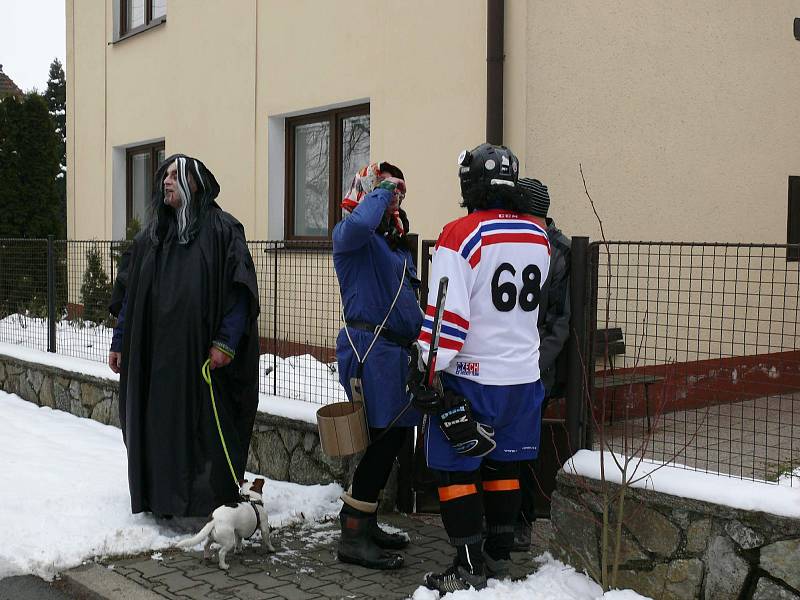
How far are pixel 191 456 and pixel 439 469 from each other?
69.3 inches

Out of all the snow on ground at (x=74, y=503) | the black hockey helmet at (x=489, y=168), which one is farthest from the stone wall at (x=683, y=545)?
the snow on ground at (x=74, y=503)

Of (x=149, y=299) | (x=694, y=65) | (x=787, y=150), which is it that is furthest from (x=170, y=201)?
(x=787, y=150)

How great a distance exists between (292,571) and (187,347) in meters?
1.36

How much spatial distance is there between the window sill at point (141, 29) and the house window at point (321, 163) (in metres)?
2.83

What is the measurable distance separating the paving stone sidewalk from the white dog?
0.30ft

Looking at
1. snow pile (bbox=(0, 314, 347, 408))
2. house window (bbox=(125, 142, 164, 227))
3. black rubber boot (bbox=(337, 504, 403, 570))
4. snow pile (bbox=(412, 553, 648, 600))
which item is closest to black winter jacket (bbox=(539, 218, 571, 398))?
snow pile (bbox=(412, 553, 648, 600))

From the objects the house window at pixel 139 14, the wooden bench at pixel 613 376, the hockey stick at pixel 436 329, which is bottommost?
the wooden bench at pixel 613 376

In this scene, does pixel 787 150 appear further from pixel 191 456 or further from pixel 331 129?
pixel 191 456

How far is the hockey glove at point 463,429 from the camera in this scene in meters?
3.90

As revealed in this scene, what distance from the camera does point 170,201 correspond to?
5223 mm

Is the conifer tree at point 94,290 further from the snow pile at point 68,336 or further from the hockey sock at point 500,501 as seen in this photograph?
the hockey sock at point 500,501

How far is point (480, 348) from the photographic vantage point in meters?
4.00

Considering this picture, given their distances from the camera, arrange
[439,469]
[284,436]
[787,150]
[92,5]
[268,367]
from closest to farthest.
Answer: [439,469] < [284,436] < [268,367] < [787,150] < [92,5]

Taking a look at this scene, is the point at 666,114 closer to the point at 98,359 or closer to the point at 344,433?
the point at 344,433
